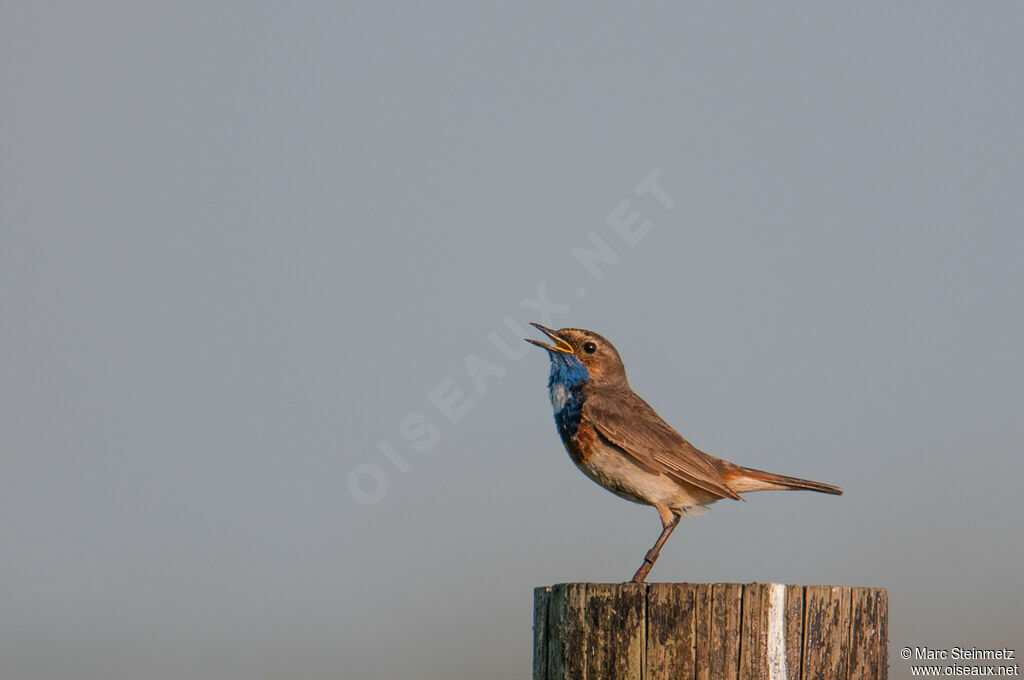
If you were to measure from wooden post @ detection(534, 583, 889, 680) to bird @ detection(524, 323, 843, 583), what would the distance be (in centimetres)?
405

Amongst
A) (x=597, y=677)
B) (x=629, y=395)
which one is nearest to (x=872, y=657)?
(x=597, y=677)

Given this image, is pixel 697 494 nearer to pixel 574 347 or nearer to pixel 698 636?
pixel 574 347

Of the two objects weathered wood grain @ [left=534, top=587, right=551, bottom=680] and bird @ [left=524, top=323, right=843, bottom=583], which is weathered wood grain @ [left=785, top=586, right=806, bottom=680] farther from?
bird @ [left=524, top=323, right=843, bottom=583]

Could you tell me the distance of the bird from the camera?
32.4 feet

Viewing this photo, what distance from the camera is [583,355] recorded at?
10.9 meters

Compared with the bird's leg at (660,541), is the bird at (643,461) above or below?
above

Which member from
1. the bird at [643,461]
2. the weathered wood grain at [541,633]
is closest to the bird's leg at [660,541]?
the bird at [643,461]

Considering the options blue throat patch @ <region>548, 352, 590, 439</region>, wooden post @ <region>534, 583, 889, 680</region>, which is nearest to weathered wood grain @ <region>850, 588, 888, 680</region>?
wooden post @ <region>534, 583, 889, 680</region>

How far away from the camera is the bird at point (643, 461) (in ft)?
32.4

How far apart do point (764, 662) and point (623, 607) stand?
2.38 ft

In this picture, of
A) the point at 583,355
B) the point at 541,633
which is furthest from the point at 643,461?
the point at 541,633

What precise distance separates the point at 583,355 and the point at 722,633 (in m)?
5.61

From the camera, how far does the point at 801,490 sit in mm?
10469

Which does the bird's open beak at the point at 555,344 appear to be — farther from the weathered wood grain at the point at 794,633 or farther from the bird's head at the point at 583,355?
the weathered wood grain at the point at 794,633
